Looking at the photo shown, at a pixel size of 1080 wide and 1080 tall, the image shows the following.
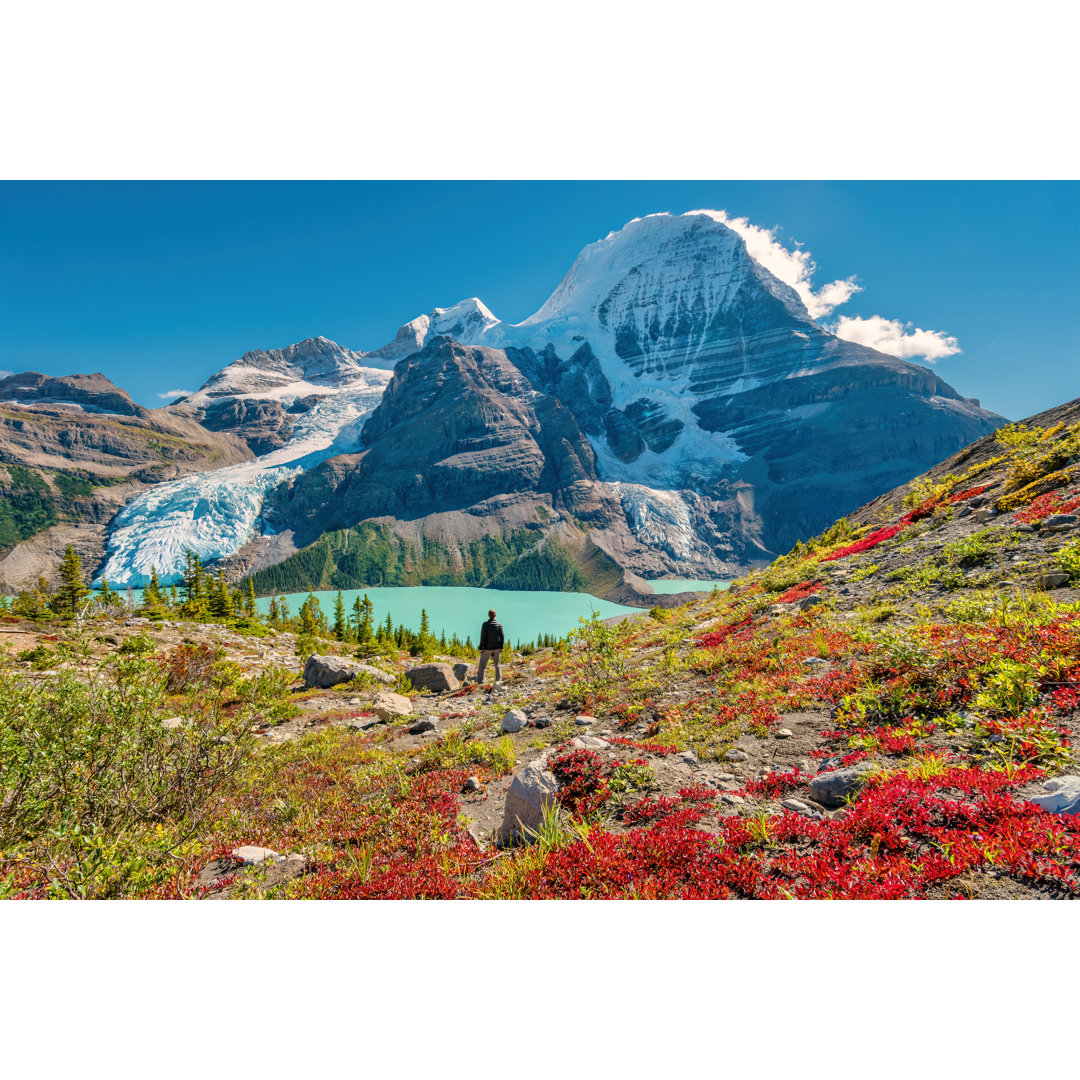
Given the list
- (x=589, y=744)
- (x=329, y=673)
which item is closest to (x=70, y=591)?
(x=329, y=673)

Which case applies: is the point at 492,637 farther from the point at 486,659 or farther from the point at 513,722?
the point at 513,722

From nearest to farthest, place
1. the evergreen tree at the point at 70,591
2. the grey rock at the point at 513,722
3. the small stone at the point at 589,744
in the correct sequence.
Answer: the small stone at the point at 589,744 < the grey rock at the point at 513,722 < the evergreen tree at the point at 70,591

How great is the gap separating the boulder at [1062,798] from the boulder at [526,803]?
4562mm

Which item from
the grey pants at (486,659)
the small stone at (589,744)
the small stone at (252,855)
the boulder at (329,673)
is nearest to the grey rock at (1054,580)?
the small stone at (589,744)

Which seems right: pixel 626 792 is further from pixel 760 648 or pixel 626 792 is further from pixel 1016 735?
pixel 760 648

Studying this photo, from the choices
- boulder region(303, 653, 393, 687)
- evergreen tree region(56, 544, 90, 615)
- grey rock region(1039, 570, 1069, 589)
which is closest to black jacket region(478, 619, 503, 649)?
boulder region(303, 653, 393, 687)

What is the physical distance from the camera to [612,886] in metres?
4.21

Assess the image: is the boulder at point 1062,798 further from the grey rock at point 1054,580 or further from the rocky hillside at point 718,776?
the grey rock at point 1054,580

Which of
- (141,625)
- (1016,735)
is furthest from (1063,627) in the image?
(141,625)

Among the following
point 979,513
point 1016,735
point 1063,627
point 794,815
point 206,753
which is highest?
point 979,513

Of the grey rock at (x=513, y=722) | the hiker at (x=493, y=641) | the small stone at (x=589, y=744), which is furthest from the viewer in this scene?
the hiker at (x=493, y=641)

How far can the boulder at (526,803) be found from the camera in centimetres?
565

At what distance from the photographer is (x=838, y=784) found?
519 cm

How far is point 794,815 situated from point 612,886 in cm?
204
